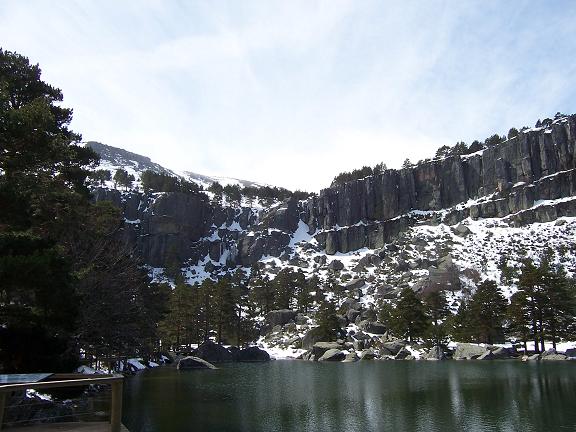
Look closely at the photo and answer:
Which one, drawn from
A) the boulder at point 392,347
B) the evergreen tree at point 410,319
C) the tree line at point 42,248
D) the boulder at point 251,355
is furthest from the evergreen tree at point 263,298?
the tree line at point 42,248

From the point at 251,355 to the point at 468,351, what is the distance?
1280 inches

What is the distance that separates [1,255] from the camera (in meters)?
14.3

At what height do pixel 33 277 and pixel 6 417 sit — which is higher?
pixel 33 277

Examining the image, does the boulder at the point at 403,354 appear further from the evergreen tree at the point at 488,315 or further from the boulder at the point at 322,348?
the boulder at the point at 322,348

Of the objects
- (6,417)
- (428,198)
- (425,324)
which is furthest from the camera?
(428,198)

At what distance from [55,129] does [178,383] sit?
23.6 meters

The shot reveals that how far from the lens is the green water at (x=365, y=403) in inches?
803

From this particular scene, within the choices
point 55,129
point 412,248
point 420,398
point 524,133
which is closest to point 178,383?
point 420,398

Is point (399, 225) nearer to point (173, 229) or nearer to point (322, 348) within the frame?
point (173, 229)

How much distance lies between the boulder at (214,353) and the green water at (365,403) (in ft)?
102

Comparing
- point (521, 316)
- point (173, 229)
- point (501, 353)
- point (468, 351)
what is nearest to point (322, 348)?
point (468, 351)

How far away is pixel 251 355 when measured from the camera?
7450cm

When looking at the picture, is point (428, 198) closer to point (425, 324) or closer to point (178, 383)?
point (425, 324)

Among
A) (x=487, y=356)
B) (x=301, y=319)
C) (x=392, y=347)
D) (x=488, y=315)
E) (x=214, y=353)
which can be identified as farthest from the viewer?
(x=301, y=319)
